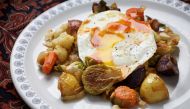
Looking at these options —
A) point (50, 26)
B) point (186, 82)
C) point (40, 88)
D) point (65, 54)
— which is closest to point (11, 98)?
point (40, 88)

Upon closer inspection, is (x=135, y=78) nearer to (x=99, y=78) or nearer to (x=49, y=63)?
(x=99, y=78)

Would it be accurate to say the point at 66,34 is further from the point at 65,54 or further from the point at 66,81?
the point at 66,81

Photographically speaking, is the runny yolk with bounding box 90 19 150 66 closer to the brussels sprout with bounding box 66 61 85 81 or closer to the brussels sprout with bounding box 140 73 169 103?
the brussels sprout with bounding box 66 61 85 81

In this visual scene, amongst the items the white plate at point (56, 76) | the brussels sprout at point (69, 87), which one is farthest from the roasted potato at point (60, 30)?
the brussels sprout at point (69, 87)

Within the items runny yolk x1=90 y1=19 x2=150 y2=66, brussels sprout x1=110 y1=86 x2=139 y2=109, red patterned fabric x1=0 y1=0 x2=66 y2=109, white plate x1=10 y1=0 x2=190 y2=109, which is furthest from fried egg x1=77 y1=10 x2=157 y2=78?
red patterned fabric x1=0 y1=0 x2=66 y2=109

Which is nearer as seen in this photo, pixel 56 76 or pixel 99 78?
pixel 99 78

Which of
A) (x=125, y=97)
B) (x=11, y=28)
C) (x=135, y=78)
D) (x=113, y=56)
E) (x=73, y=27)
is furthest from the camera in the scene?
(x=11, y=28)

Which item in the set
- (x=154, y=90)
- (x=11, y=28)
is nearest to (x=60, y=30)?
(x=11, y=28)

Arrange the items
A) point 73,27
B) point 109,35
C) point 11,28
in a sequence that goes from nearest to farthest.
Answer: point 109,35, point 73,27, point 11,28
